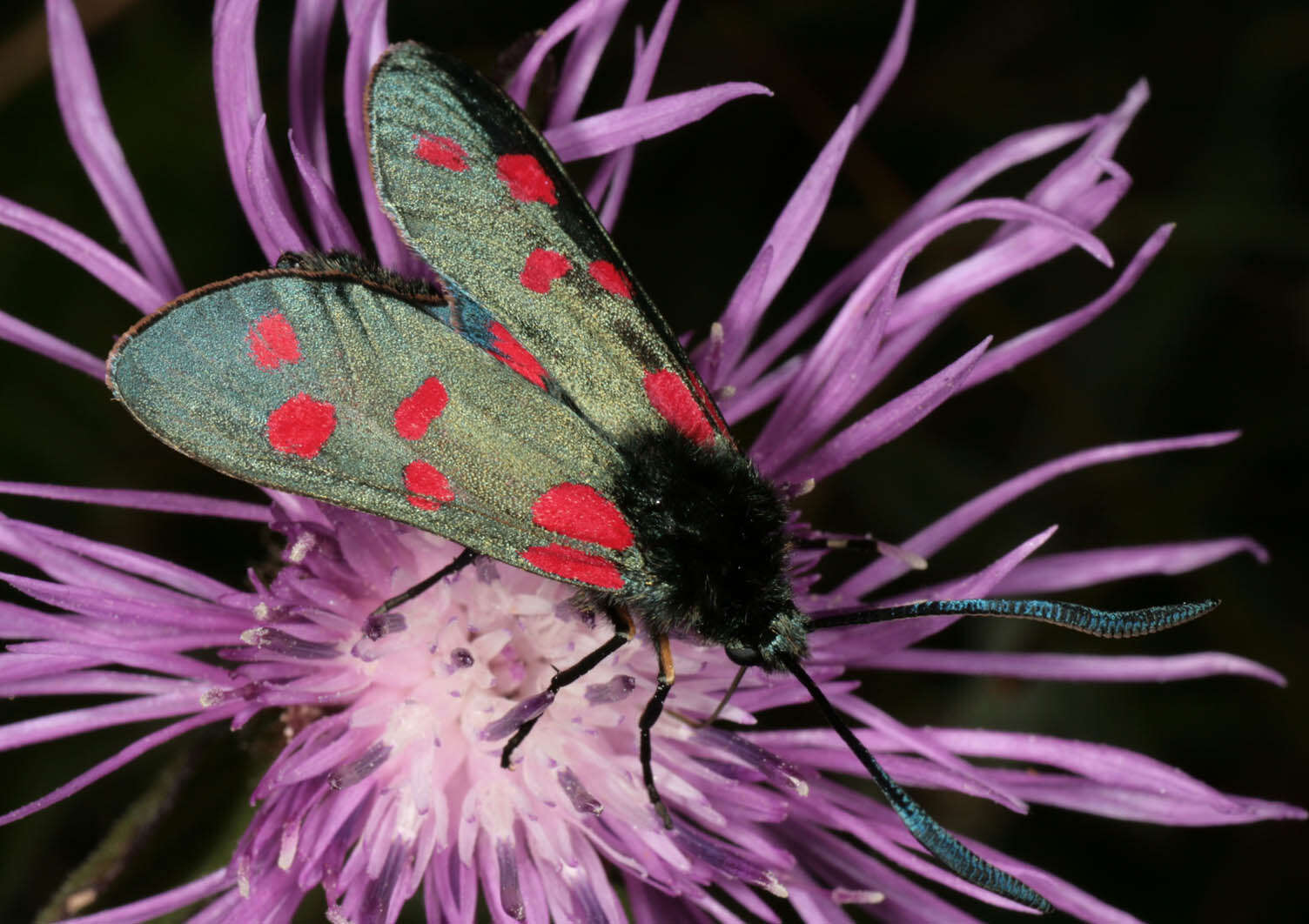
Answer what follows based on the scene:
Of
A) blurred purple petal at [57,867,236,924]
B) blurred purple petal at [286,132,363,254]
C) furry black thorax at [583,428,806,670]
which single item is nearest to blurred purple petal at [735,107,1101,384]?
furry black thorax at [583,428,806,670]

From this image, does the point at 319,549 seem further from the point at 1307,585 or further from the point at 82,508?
the point at 1307,585

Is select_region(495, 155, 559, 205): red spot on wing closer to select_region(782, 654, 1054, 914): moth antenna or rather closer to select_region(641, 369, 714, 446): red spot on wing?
select_region(641, 369, 714, 446): red spot on wing

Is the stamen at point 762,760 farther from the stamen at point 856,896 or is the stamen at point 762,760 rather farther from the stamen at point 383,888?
the stamen at point 383,888

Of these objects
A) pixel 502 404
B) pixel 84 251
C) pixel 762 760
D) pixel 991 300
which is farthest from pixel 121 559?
pixel 991 300

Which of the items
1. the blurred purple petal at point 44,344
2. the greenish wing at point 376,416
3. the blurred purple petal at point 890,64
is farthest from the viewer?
the blurred purple petal at point 890,64

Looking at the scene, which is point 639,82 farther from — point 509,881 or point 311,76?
point 509,881

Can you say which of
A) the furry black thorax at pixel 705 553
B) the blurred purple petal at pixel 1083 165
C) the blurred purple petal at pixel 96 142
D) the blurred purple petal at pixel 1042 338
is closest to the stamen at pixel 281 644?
the furry black thorax at pixel 705 553

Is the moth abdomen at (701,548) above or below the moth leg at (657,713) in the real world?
above
